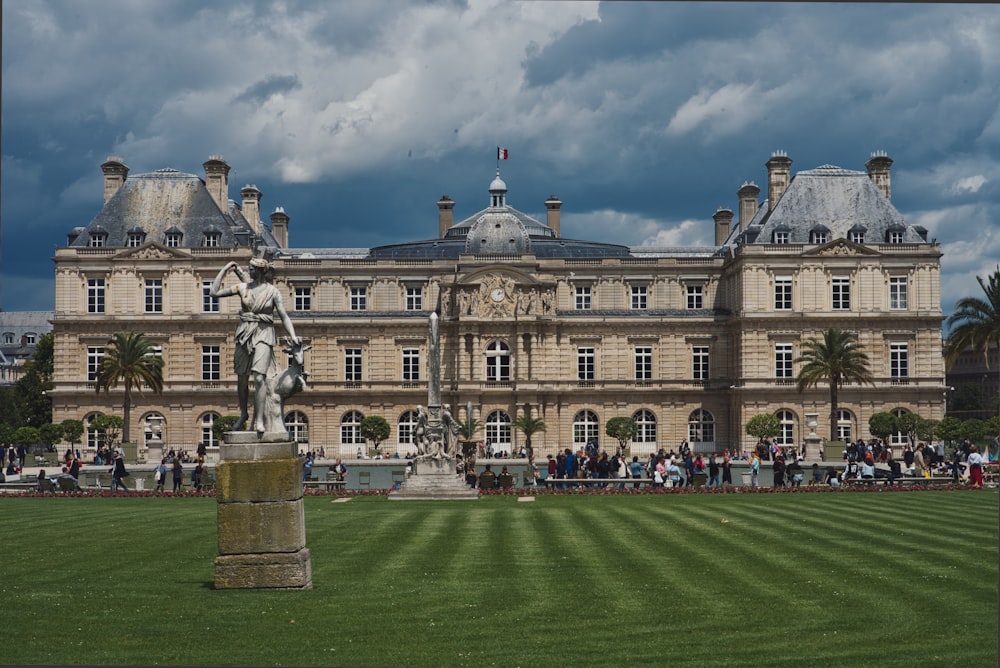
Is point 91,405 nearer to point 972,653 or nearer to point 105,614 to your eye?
point 105,614

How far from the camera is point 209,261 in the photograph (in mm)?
78875

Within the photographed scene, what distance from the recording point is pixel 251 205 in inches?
3501

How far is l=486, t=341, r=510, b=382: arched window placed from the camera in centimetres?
7931

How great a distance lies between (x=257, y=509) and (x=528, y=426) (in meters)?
57.8

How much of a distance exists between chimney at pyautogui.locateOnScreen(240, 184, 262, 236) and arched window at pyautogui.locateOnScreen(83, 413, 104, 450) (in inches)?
734

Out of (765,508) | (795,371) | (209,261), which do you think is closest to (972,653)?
(765,508)

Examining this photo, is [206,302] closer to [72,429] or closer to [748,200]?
[72,429]

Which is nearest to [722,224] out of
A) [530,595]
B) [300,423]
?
[300,423]

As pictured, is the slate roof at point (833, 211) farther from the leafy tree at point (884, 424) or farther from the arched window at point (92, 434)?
the arched window at point (92, 434)

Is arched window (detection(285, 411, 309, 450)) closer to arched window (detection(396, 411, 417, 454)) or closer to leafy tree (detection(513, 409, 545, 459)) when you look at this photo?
arched window (detection(396, 411, 417, 454))

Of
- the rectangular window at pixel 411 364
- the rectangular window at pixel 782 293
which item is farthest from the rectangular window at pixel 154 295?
the rectangular window at pixel 782 293

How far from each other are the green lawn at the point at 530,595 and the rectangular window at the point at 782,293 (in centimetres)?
4812

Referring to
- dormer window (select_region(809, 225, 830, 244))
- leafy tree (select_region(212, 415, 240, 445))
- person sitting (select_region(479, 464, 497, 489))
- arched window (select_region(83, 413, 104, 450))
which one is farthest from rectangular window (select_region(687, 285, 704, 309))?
person sitting (select_region(479, 464, 497, 489))

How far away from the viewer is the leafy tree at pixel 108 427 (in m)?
74.8
